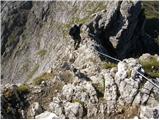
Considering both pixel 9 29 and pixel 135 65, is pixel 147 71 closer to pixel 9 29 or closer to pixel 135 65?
pixel 135 65

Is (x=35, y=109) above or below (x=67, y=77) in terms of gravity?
below

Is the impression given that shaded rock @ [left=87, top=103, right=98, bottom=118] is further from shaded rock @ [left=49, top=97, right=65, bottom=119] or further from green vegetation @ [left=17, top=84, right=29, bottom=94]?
green vegetation @ [left=17, top=84, right=29, bottom=94]

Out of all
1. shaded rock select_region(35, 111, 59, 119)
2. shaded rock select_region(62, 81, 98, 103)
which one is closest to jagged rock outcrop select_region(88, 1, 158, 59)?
shaded rock select_region(62, 81, 98, 103)

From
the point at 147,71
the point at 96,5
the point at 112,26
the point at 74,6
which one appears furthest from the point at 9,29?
the point at 147,71

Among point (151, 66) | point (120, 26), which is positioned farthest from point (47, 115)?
point (120, 26)

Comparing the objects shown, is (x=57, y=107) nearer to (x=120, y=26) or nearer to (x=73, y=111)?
(x=73, y=111)

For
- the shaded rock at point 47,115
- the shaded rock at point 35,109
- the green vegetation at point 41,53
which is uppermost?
the green vegetation at point 41,53

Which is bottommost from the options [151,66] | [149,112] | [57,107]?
[149,112]

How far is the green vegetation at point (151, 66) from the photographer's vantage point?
1474 inches

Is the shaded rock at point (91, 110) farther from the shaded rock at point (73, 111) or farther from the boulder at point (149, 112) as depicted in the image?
the boulder at point (149, 112)

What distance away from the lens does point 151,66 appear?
40.1 meters

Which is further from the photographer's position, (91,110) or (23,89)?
(23,89)

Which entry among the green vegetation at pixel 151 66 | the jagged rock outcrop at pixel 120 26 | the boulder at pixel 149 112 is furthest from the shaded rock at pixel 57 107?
the jagged rock outcrop at pixel 120 26

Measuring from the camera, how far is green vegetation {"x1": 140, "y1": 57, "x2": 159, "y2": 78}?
1474 inches
